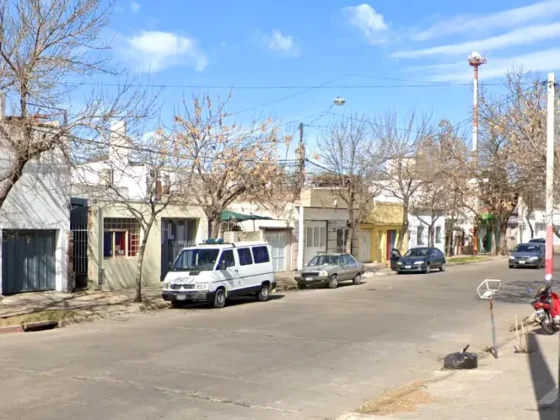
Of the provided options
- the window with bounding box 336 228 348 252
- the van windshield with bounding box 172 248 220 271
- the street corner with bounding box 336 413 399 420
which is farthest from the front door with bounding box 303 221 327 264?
the street corner with bounding box 336 413 399 420

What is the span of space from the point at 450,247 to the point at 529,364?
155 ft

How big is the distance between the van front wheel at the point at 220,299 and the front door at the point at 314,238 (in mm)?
16445

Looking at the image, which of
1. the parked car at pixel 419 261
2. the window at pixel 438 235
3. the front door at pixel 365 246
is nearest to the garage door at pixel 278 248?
the parked car at pixel 419 261

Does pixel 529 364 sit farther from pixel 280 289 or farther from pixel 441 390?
pixel 280 289

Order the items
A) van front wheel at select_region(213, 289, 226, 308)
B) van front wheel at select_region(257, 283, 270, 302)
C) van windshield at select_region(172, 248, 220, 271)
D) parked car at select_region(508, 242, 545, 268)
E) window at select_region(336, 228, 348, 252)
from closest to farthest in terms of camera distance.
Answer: van front wheel at select_region(213, 289, 226, 308)
van windshield at select_region(172, 248, 220, 271)
van front wheel at select_region(257, 283, 270, 302)
parked car at select_region(508, 242, 545, 268)
window at select_region(336, 228, 348, 252)

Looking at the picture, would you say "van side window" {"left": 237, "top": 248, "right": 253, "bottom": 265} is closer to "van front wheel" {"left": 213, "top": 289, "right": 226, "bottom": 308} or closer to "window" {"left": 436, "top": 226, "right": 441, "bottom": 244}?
"van front wheel" {"left": 213, "top": 289, "right": 226, "bottom": 308}

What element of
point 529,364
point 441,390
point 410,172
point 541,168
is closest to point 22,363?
point 441,390

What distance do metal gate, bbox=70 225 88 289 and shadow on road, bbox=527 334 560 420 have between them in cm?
1633

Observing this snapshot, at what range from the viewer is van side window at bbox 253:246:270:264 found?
860 inches

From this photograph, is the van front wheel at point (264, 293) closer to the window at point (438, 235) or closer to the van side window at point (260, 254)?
the van side window at point (260, 254)

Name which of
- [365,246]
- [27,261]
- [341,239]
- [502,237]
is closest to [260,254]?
[27,261]

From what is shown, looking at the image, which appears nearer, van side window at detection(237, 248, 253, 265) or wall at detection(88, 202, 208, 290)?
van side window at detection(237, 248, 253, 265)

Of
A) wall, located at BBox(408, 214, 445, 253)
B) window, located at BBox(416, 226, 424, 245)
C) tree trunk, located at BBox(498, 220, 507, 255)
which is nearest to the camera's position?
wall, located at BBox(408, 214, 445, 253)

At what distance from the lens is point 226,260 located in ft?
66.8
